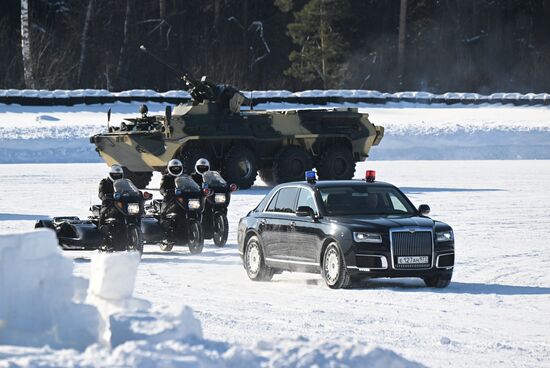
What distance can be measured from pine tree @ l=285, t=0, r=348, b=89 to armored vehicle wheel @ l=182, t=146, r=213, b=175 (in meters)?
29.7

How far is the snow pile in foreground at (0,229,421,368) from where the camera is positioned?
23.1ft

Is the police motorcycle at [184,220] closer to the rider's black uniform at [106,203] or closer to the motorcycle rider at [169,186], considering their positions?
the motorcycle rider at [169,186]

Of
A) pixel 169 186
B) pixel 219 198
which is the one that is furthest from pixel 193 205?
pixel 219 198

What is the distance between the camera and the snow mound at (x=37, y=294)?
777cm

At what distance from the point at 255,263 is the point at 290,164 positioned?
18.2 m

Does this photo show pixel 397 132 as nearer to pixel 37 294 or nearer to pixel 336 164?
pixel 336 164

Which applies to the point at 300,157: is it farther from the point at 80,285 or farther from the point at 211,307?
the point at 80,285

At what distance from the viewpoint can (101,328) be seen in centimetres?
767

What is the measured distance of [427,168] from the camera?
40.7 meters

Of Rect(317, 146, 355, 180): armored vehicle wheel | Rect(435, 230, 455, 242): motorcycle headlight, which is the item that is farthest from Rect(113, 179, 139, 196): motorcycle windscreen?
Rect(317, 146, 355, 180): armored vehicle wheel

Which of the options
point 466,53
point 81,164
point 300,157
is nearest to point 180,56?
point 466,53

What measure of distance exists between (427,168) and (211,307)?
2804 centimetres

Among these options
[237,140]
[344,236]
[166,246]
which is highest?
[237,140]

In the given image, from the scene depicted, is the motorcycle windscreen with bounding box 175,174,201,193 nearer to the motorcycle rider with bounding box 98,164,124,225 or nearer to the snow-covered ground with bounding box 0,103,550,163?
the motorcycle rider with bounding box 98,164,124,225
